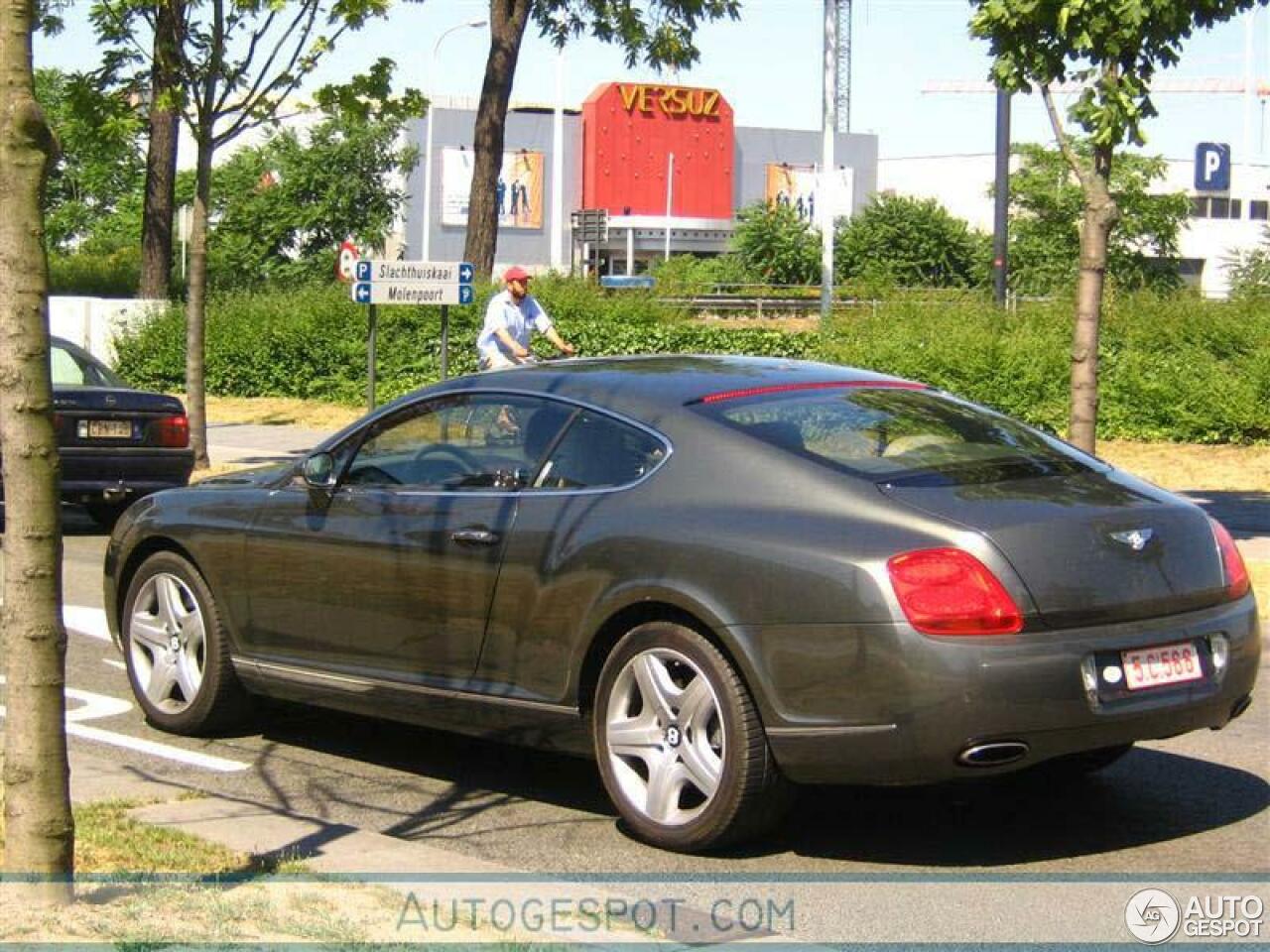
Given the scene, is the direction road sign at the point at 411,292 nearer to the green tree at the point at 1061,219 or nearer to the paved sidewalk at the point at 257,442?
the paved sidewalk at the point at 257,442

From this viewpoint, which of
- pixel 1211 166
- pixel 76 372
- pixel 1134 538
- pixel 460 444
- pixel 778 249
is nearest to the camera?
pixel 1134 538

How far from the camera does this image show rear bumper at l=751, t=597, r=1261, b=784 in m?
5.37

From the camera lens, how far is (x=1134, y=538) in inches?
228

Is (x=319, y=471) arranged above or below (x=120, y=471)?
above

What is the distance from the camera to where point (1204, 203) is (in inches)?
3799

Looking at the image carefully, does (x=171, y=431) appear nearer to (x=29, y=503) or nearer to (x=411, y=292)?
(x=411, y=292)

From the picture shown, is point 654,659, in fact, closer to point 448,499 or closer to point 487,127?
point 448,499

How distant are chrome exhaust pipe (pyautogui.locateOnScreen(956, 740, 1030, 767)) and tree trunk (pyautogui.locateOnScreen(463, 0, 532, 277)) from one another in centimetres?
2325

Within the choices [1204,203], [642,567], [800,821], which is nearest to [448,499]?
[642,567]

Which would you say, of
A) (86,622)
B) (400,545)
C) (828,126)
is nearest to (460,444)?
(400,545)

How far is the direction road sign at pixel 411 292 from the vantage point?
1942 centimetres

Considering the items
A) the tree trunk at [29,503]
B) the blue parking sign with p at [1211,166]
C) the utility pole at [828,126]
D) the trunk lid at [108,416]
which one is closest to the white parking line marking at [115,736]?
the tree trunk at [29,503]

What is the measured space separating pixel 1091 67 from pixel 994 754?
26.3ft

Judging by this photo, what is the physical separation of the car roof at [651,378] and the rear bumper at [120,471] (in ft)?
26.1
